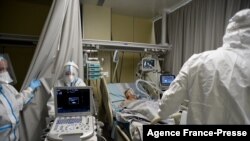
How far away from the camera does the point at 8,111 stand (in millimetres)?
1636

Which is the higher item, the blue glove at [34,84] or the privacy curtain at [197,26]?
the privacy curtain at [197,26]

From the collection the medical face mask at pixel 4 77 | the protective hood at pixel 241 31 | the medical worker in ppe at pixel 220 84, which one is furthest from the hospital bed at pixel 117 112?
the medical face mask at pixel 4 77

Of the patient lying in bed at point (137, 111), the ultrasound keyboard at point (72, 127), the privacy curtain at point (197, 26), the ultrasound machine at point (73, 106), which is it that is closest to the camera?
the ultrasound keyboard at point (72, 127)

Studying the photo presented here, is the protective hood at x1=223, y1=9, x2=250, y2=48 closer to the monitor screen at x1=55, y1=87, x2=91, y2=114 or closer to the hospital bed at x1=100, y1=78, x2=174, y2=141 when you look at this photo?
the hospital bed at x1=100, y1=78, x2=174, y2=141

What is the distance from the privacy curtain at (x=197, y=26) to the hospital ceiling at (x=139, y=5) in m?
0.17

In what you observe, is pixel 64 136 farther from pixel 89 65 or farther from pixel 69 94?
pixel 89 65

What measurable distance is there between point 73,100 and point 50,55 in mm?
895

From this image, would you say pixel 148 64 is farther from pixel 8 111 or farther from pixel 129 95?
pixel 8 111

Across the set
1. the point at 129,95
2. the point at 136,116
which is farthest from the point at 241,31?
the point at 129,95

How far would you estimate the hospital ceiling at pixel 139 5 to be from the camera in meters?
3.13

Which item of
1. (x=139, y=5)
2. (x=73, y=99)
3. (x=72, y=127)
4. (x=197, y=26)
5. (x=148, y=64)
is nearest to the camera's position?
(x=72, y=127)

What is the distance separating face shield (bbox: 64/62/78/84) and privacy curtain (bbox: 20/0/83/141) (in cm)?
17

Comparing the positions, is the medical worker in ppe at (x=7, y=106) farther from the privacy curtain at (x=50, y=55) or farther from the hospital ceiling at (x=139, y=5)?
the hospital ceiling at (x=139, y=5)

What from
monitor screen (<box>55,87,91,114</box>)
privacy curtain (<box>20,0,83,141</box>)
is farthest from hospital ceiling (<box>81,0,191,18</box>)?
monitor screen (<box>55,87,91,114</box>)
